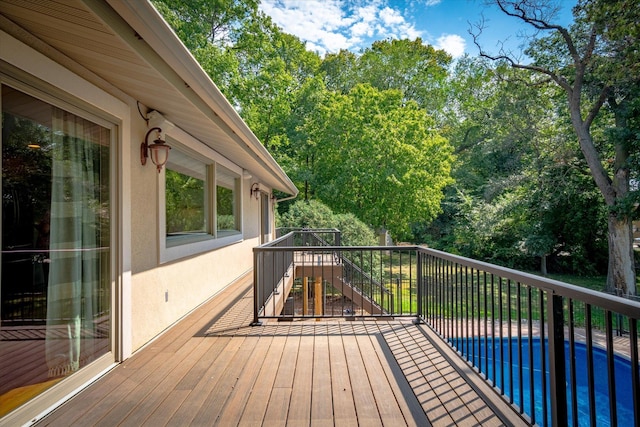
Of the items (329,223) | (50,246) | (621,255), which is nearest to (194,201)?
(50,246)

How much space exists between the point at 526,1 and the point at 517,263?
11.0m

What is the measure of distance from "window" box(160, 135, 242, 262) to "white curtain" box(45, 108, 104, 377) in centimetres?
109

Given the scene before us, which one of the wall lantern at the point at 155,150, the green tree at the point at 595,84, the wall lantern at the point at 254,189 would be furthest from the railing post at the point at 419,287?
the green tree at the point at 595,84

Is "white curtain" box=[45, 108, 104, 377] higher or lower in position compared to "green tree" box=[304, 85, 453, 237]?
lower

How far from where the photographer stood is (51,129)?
222 cm

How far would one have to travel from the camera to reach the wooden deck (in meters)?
2.14

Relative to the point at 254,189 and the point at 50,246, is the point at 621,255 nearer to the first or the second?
the point at 254,189

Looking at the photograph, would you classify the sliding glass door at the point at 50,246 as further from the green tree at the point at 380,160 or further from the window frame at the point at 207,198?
the green tree at the point at 380,160

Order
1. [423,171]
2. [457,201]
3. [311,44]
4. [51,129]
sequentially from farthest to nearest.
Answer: [311,44], [457,201], [423,171], [51,129]

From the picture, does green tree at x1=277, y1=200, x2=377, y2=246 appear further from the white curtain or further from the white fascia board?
the white curtain

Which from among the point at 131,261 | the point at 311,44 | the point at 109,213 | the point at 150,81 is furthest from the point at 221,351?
the point at 311,44

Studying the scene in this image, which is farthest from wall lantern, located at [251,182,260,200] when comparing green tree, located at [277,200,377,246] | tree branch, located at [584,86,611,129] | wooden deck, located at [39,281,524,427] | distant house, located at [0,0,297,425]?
tree branch, located at [584,86,611,129]

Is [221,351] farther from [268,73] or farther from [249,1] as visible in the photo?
[249,1]

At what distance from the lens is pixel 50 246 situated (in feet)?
7.16
